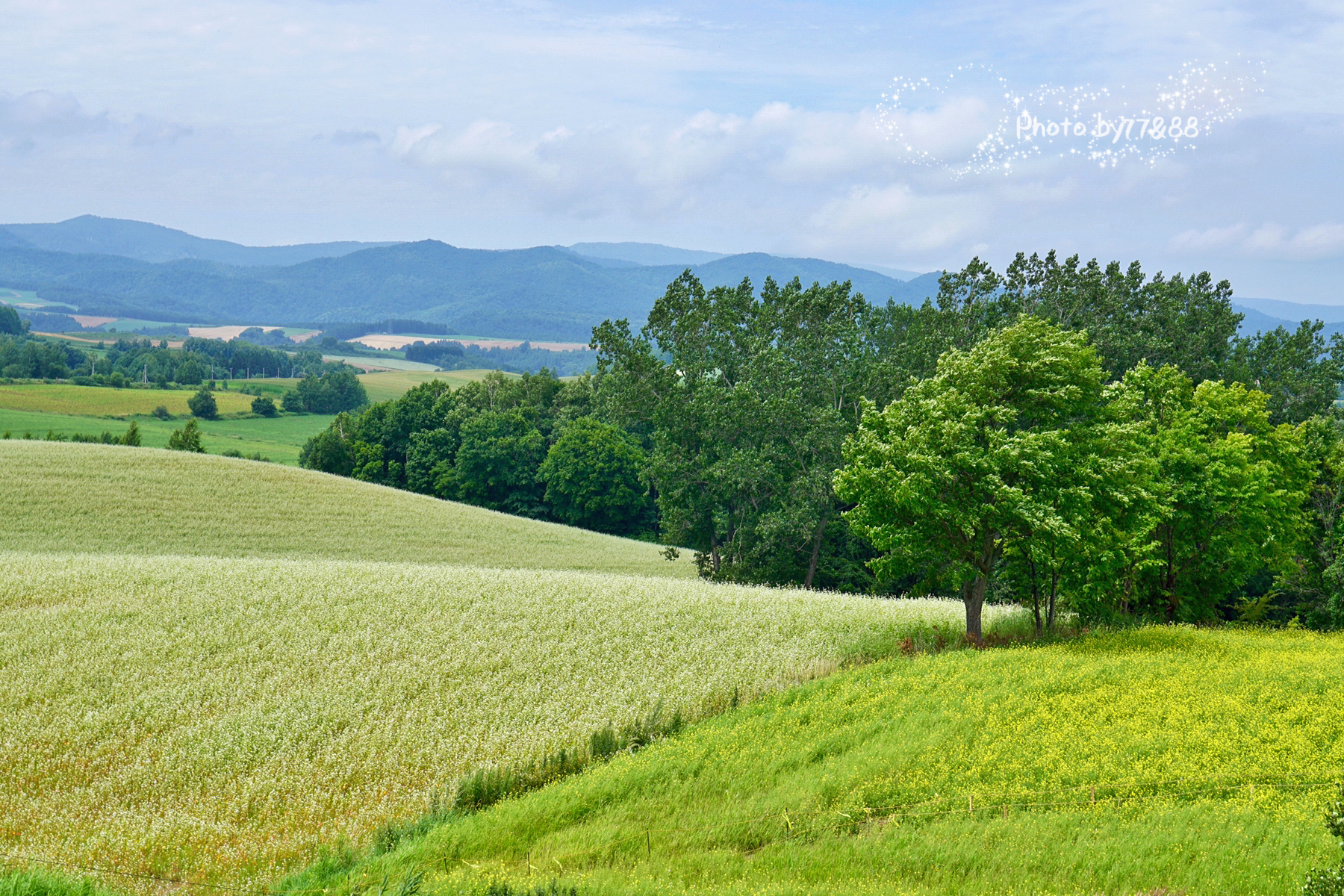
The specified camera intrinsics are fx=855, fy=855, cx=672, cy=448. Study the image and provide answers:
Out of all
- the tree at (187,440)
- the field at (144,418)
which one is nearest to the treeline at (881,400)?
the tree at (187,440)

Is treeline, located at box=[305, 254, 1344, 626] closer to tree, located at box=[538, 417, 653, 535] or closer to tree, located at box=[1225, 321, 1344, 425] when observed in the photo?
tree, located at box=[1225, 321, 1344, 425]

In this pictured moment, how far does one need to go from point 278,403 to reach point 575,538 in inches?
4421

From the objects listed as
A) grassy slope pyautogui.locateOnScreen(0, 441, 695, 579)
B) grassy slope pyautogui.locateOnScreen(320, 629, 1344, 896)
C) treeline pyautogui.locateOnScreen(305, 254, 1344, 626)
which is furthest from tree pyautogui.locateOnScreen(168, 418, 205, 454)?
grassy slope pyautogui.locateOnScreen(320, 629, 1344, 896)

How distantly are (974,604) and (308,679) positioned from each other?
658 inches

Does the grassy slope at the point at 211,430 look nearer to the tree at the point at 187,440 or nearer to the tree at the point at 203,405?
the tree at the point at 203,405

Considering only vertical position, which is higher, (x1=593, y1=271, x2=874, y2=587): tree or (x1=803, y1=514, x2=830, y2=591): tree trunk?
(x1=593, y1=271, x2=874, y2=587): tree

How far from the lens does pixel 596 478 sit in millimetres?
74875

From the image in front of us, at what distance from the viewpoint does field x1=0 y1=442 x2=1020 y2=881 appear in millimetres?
13461

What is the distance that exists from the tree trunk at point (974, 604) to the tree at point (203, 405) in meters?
128

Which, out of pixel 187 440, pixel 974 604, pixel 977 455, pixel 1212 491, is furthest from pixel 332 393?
pixel 977 455

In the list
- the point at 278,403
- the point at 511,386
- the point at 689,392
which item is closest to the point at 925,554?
the point at 689,392

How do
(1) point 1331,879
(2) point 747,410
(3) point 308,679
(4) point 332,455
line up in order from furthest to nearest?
(4) point 332,455
(2) point 747,410
(3) point 308,679
(1) point 1331,879

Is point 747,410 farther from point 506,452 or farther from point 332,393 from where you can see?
point 332,393

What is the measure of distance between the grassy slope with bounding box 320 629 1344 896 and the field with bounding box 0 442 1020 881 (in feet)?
6.74
